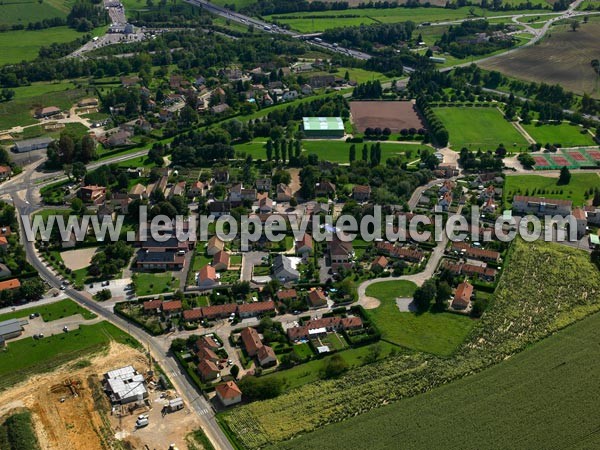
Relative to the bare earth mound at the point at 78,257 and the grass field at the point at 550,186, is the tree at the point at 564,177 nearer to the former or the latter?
the grass field at the point at 550,186


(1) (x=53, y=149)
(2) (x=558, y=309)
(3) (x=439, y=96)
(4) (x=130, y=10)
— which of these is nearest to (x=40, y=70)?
(1) (x=53, y=149)

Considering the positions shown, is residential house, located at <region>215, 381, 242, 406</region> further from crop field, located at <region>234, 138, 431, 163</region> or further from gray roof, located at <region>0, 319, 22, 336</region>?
crop field, located at <region>234, 138, 431, 163</region>

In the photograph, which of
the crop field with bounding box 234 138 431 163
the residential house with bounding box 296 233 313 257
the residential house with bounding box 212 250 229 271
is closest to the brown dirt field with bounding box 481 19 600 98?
the crop field with bounding box 234 138 431 163

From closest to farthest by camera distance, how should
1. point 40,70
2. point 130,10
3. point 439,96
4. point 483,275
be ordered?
point 483,275
point 439,96
point 40,70
point 130,10

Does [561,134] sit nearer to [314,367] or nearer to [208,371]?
[314,367]

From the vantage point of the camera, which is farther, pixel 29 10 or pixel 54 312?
pixel 29 10

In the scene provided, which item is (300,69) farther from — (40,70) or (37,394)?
(37,394)

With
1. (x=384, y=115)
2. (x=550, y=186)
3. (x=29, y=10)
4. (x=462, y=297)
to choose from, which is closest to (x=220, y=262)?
(x=462, y=297)
